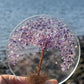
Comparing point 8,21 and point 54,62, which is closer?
point 54,62

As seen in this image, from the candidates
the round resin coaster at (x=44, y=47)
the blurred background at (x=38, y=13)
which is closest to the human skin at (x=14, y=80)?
the round resin coaster at (x=44, y=47)

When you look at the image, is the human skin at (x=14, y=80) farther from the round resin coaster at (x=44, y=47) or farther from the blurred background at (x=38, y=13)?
the blurred background at (x=38, y=13)

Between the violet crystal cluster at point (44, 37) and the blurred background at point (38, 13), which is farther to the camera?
the blurred background at point (38, 13)

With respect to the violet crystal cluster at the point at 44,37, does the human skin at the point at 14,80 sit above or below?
below

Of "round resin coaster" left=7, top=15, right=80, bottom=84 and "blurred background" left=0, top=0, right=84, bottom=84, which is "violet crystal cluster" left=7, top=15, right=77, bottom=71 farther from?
"blurred background" left=0, top=0, right=84, bottom=84

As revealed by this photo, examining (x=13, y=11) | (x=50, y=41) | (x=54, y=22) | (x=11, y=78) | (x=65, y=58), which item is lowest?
(x=11, y=78)

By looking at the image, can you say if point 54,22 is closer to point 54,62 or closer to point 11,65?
point 54,62

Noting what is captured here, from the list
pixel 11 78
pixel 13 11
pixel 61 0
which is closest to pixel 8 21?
pixel 13 11
